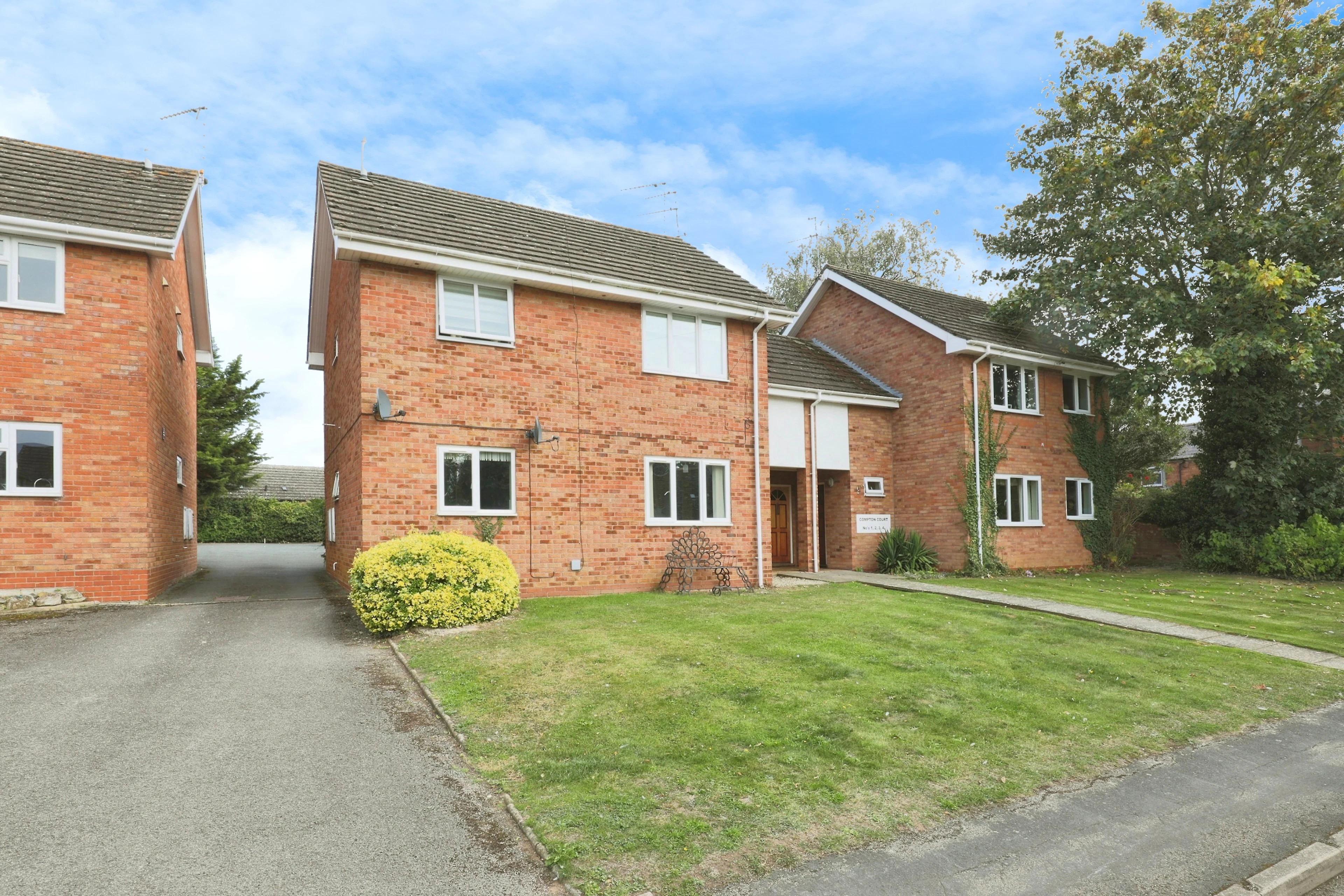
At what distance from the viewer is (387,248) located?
12195 mm

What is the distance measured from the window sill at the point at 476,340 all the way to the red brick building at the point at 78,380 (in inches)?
179

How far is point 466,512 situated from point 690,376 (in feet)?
16.9

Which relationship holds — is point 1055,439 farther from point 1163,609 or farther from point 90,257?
point 90,257

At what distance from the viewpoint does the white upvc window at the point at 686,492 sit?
1466cm

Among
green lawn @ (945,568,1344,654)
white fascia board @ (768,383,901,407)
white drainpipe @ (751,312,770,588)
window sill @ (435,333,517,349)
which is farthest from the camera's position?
white fascia board @ (768,383,901,407)

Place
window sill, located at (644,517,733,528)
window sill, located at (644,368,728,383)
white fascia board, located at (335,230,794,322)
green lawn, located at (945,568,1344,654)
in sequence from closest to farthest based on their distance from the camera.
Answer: green lawn, located at (945,568,1344,654)
white fascia board, located at (335,230,794,322)
window sill, located at (644,517,733,528)
window sill, located at (644,368,728,383)

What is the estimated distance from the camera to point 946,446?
19234 millimetres

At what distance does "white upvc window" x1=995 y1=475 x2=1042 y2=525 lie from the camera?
64.1 ft

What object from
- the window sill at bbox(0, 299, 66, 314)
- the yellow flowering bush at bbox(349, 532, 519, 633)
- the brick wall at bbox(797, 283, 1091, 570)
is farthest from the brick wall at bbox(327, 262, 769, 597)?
the brick wall at bbox(797, 283, 1091, 570)

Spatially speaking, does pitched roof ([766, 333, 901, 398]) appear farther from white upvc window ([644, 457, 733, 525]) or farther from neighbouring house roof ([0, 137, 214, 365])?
neighbouring house roof ([0, 137, 214, 365])

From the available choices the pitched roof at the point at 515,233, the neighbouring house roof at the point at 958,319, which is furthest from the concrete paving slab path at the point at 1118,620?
the neighbouring house roof at the point at 958,319

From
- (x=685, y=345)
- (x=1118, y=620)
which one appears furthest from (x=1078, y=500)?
(x=685, y=345)

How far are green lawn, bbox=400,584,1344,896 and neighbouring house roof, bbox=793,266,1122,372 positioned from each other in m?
10.4

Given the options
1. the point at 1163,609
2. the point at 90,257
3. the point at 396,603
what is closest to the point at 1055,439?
the point at 1163,609
